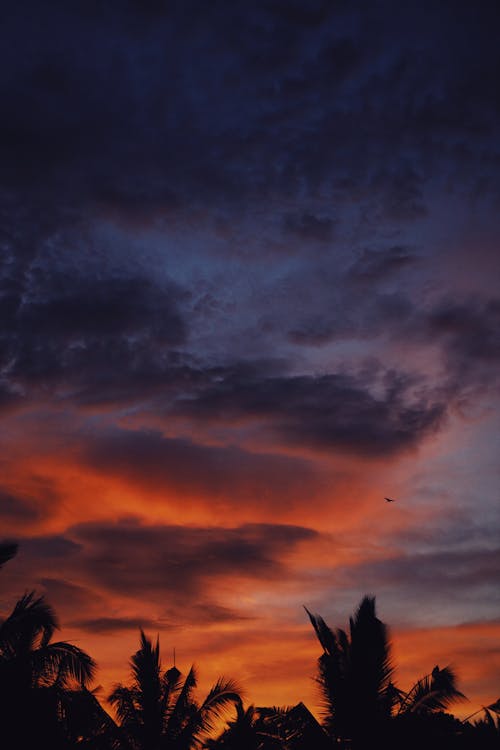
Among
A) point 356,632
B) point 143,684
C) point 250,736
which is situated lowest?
point 250,736

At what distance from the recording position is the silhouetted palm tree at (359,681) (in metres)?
17.8

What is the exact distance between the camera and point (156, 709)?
892 inches

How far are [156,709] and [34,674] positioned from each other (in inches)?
316

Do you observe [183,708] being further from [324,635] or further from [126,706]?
[324,635]

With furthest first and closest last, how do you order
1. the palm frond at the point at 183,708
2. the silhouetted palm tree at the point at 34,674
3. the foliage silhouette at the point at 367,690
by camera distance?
the palm frond at the point at 183,708 → the foliage silhouette at the point at 367,690 → the silhouetted palm tree at the point at 34,674

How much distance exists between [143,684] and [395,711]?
9011 mm

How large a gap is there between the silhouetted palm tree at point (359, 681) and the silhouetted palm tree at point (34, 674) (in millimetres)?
6781

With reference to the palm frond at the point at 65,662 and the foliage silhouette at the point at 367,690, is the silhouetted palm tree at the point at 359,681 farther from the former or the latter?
the palm frond at the point at 65,662

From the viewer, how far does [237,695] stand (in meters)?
21.7

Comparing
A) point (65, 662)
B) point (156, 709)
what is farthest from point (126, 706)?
point (65, 662)

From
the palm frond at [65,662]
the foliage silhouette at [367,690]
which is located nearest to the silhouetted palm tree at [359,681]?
the foliage silhouette at [367,690]

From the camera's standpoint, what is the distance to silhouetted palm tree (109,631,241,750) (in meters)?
22.2

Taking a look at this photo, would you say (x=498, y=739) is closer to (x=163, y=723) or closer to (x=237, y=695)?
(x=237, y=695)

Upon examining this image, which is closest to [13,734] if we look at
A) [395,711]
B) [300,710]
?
[300,710]
